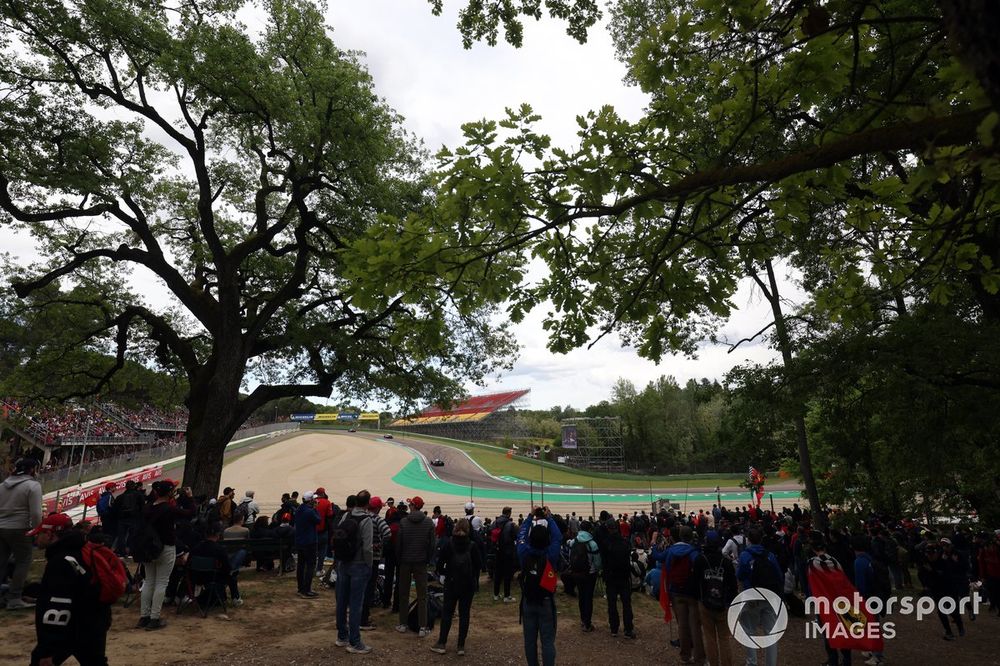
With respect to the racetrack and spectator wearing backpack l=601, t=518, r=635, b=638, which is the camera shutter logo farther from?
the racetrack

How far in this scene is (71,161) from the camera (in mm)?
11680

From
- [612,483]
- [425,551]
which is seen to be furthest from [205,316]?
[612,483]

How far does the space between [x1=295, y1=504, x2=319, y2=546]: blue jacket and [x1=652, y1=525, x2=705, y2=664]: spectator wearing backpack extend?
561cm

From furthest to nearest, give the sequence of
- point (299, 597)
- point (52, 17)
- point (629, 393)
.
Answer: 1. point (629, 393)
2. point (52, 17)
3. point (299, 597)

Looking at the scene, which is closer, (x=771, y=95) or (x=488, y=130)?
(x=488, y=130)

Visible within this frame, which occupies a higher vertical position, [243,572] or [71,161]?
[71,161]

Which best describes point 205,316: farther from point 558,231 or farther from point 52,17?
point 558,231

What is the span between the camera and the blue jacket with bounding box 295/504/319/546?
8.20 meters

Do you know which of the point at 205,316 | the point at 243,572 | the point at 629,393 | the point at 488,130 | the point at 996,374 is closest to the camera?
the point at 488,130

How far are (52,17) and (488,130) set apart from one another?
542 inches

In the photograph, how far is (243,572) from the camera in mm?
10430

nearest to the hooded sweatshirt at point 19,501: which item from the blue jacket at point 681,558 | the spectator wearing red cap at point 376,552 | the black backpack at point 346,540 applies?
the black backpack at point 346,540

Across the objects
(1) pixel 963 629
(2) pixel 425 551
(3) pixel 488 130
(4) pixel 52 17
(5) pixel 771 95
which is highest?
(4) pixel 52 17

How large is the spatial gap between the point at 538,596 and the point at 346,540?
2.38 metres
